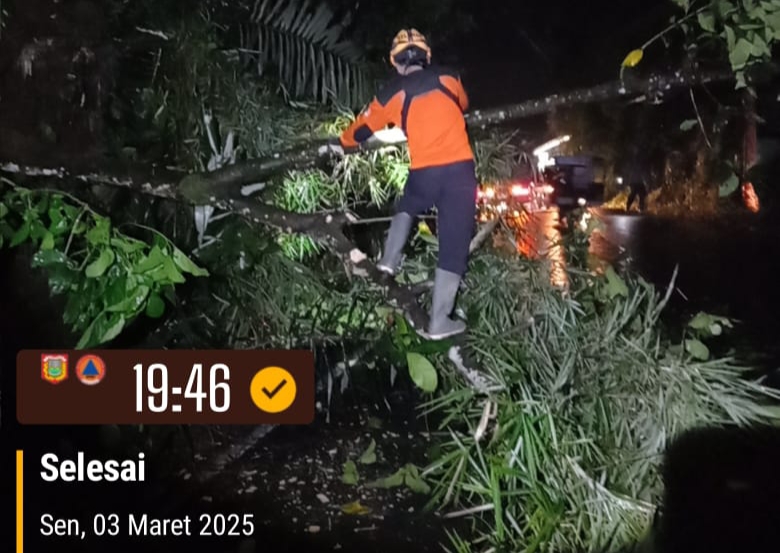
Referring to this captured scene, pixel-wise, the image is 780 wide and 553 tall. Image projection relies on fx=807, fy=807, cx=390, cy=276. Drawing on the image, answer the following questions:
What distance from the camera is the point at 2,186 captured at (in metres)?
0.97

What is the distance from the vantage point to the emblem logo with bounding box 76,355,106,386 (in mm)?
945

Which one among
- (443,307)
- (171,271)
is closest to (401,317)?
Answer: (443,307)

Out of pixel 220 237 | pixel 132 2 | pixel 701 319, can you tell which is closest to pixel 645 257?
pixel 701 319

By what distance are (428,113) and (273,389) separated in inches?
14.7

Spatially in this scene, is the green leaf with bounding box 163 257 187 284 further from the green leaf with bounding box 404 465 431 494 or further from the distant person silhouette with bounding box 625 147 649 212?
the distant person silhouette with bounding box 625 147 649 212

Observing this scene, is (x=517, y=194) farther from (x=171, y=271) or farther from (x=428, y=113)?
(x=171, y=271)

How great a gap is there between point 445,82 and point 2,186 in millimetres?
542

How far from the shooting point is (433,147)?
3.03ft

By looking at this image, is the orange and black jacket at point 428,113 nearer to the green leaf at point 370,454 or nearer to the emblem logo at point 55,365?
the green leaf at point 370,454

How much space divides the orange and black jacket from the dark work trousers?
12 millimetres

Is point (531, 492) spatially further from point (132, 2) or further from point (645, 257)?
point (132, 2)

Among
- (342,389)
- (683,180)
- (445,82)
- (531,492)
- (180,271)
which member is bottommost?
(531,492)

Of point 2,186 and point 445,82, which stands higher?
point 445,82
